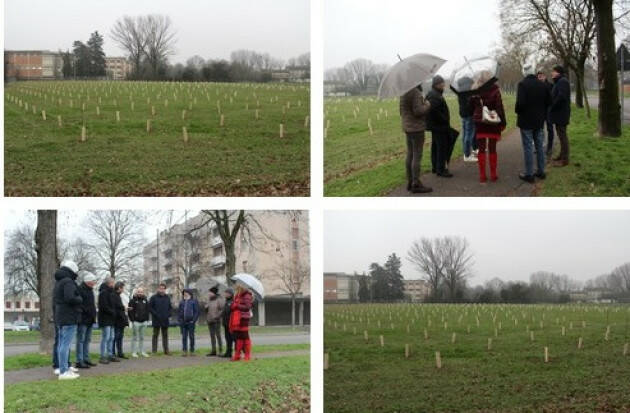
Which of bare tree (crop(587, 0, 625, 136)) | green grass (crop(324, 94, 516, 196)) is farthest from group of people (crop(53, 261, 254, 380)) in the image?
bare tree (crop(587, 0, 625, 136))

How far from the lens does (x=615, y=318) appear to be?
7.46 m

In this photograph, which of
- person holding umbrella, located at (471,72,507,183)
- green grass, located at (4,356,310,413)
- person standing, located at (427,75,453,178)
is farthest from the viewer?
person standing, located at (427,75,453,178)

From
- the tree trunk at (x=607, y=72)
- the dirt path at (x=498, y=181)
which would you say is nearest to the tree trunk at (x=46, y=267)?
the dirt path at (x=498, y=181)

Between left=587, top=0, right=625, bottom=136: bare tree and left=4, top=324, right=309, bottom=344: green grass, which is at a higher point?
left=587, top=0, right=625, bottom=136: bare tree

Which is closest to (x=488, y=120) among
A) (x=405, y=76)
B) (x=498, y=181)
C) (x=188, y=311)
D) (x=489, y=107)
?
(x=489, y=107)

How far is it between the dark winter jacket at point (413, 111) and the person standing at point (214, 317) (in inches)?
91.8

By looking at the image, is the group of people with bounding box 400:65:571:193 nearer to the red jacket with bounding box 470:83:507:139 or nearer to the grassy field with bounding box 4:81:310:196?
the red jacket with bounding box 470:83:507:139

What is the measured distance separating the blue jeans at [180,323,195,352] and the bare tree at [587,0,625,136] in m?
4.37

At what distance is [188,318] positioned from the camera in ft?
24.5

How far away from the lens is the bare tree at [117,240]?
725 cm

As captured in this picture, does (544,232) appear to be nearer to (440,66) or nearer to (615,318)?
(615,318)

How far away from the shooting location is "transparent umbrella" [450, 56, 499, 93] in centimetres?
723

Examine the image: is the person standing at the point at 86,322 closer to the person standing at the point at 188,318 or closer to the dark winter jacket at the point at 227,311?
the person standing at the point at 188,318

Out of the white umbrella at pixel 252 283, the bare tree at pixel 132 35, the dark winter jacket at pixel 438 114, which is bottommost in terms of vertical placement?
the white umbrella at pixel 252 283
